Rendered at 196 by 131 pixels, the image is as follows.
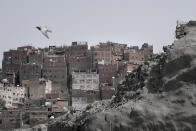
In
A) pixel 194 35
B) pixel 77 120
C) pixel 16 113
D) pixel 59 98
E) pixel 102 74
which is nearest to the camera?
pixel 194 35

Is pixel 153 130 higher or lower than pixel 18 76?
lower

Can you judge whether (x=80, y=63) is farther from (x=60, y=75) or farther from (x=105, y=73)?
(x=105, y=73)

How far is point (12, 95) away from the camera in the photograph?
227 feet

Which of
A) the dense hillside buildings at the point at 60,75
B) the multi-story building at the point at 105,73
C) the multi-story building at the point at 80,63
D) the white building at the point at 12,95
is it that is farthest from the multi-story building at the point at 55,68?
the white building at the point at 12,95

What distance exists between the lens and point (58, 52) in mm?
81188

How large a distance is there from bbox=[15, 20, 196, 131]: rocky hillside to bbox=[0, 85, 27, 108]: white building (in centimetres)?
5744

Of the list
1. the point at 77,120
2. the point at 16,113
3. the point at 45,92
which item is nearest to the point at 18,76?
the point at 45,92

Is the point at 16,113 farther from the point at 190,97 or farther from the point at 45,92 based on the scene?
the point at 190,97

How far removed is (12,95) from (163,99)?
60077 millimetres

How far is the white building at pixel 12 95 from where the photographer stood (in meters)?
68.4

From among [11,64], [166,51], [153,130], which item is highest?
[11,64]

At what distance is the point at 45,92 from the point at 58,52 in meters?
14.4

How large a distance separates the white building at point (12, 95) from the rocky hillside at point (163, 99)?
57.4m

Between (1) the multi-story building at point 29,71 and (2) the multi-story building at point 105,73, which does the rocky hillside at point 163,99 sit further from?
(1) the multi-story building at point 29,71
